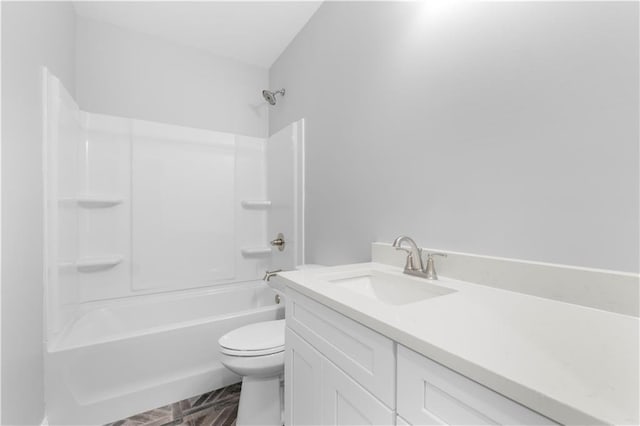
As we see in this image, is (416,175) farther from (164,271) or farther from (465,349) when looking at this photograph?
(164,271)

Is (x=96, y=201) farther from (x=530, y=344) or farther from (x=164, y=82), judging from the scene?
(x=530, y=344)

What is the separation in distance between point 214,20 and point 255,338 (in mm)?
2305

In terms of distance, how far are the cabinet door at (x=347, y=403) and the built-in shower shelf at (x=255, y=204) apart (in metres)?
1.97

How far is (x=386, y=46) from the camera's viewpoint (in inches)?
54.4

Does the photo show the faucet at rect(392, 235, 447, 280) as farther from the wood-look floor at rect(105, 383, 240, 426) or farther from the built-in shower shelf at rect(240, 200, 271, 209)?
the built-in shower shelf at rect(240, 200, 271, 209)

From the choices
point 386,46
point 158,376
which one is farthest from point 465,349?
point 158,376

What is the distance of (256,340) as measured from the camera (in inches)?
56.9

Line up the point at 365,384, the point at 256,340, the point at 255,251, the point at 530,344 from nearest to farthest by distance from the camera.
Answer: the point at 530,344, the point at 365,384, the point at 256,340, the point at 255,251

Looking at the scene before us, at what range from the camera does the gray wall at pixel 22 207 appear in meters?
1.05

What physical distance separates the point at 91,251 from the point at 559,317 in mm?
2715

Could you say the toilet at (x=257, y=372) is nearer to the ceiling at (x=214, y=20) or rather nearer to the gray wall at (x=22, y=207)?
the gray wall at (x=22, y=207)

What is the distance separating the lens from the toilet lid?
134cm

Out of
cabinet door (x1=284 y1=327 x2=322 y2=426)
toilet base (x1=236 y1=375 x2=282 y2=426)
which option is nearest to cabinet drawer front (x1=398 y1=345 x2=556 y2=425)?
cabinet door (x1=284 y1=327 x2=322 y2=426)

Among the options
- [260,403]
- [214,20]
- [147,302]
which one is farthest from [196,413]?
[214,20]
